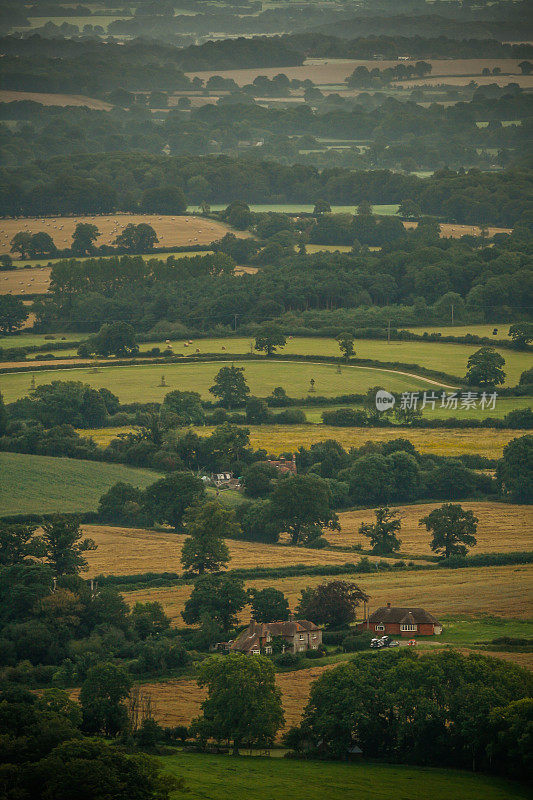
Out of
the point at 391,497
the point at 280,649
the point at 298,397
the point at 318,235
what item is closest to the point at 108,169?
the point at 318,235

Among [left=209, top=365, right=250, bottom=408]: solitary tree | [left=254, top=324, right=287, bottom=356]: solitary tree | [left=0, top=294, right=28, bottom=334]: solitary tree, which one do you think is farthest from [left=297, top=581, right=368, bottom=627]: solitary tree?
[left=0, top=294, right=28, bottom=334]: solitary tree

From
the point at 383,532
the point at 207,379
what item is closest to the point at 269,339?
the point at 207,379

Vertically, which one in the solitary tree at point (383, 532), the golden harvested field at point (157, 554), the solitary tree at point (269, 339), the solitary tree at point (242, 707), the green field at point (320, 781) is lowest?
the green field at point (320, 781)

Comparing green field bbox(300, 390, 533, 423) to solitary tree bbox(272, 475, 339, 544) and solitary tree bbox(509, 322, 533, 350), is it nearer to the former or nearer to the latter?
solitary tree bbox(509, 322, 533, 350)

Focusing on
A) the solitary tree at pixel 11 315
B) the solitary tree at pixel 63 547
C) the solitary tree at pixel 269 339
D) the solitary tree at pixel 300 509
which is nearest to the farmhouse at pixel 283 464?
the solitary tree at pixel 300 509

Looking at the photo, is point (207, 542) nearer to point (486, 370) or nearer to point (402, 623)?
point (402, 623)

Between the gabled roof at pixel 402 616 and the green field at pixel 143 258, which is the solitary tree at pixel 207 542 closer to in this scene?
the gabled roof at pixel 402 616

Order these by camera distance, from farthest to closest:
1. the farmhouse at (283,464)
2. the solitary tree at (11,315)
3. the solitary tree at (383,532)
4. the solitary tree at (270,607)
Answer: the solitary tree at (11,315)
the farmhouse at (283,464)
the solitary tree at (383,532)
the solitary tree at (270,607)
